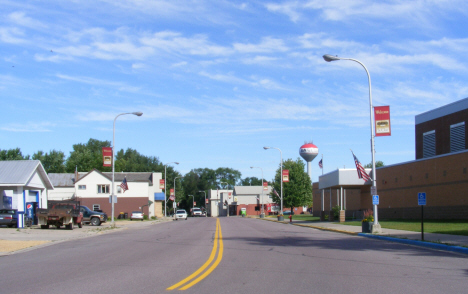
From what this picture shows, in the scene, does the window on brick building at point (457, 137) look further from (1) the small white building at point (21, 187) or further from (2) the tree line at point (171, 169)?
(1) the small white building at point (21, 187)

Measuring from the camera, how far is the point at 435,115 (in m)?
49.2

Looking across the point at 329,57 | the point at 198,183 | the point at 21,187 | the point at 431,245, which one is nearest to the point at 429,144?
the point at 329,57

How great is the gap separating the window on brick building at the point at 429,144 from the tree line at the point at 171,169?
23682 millimetres

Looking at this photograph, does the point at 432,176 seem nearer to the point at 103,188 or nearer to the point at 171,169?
the point at 103,188

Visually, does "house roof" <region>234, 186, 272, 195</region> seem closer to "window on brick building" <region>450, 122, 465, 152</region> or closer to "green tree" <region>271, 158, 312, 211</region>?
"green tree" <region>271, 158, 312, 211</region>

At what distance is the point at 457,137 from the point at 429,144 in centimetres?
565

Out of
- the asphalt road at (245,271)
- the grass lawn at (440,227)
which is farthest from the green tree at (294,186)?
the asphalt road at (245,271)

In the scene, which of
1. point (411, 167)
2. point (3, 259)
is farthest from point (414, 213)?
point (3, 259)

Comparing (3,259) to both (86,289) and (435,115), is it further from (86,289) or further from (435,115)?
(435,115)

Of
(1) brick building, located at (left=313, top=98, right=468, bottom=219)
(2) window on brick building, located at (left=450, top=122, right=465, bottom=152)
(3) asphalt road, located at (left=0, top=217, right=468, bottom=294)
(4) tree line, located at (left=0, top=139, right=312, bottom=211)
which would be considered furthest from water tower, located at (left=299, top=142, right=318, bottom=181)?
(3) asphalt road, located at (left=0, top=217, right=468, bottom=294)

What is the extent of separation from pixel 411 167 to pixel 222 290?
1451 inches

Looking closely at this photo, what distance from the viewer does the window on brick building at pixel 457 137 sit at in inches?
1743

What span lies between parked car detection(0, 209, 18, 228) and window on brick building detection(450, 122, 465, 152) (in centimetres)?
4027

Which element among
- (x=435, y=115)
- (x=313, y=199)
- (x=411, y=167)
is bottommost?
(x=313, y=199)
